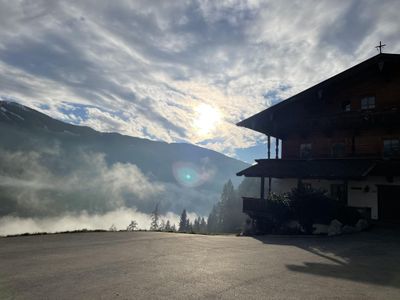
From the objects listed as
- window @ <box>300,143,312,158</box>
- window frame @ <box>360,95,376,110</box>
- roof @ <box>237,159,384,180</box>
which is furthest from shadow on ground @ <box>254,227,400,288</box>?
window @ <box>300,143,312,158</box>

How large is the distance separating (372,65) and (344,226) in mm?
12342

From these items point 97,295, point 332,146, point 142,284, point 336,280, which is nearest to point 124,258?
point 142,284

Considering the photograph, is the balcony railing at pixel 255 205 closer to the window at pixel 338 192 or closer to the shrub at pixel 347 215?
the shrub at pixel 347 215

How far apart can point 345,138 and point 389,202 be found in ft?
19.0

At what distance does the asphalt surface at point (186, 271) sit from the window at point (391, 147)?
39.5 ft

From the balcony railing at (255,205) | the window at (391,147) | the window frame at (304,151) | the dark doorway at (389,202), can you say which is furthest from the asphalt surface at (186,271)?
the window frame at (304,151)

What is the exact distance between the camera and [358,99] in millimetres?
24250

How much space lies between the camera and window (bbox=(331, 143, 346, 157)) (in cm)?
2477

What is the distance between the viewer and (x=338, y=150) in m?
25.0

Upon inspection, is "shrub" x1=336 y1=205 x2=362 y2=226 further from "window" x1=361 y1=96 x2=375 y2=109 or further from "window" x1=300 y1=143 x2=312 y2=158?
"window" x1=361 y1=96 x2=375 y2=109

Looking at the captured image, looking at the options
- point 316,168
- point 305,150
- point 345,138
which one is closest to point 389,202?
point 316,168

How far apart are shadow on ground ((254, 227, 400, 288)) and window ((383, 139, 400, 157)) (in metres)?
7.95

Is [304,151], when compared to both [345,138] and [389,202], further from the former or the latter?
[389,202]

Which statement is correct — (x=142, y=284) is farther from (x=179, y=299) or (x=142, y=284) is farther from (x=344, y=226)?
(x=344, y=226)
